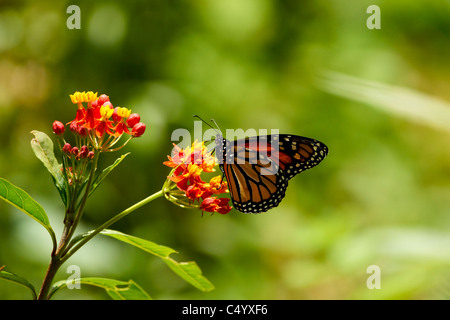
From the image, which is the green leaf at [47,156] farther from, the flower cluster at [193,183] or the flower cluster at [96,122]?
the flower cluster at [193,183]

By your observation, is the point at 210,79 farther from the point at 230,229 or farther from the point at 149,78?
the point at 230,229

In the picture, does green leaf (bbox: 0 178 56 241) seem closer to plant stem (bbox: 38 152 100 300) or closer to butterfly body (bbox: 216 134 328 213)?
plant stem (bbox: 38 152 100 300)

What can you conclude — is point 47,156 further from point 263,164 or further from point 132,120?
point 263,164

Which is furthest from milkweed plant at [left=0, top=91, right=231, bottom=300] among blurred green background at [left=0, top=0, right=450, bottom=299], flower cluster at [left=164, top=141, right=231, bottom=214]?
blurred green background at [left=0, top=0, right=450, bottom=299]

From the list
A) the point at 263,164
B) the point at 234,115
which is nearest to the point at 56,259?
the point at 263,164

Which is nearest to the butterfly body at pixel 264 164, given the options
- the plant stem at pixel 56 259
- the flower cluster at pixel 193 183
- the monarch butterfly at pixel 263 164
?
the monarch butterfly at pixel 263 164
